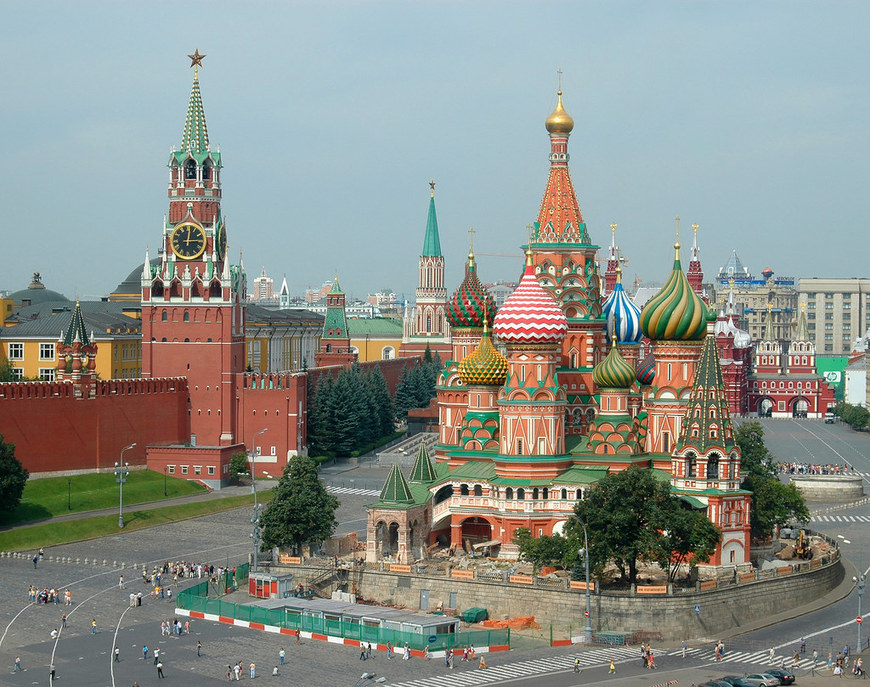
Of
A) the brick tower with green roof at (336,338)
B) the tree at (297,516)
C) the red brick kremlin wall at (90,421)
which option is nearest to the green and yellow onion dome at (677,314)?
the tree at (297,516)

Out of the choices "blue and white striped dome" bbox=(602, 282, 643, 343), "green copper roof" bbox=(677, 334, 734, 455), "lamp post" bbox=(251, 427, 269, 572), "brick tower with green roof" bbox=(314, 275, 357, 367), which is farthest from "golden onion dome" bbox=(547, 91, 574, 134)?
"brick tower with green roof" bbox=(314, 275, 357, 367)

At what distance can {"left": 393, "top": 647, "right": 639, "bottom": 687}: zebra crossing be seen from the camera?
54.6 m

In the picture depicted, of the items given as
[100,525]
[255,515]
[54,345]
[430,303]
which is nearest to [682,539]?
[255,515]

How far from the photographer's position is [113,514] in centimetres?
8544

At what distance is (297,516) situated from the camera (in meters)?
72.2

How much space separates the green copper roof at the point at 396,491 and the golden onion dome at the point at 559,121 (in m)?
21.4

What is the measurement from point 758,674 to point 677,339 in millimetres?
23799

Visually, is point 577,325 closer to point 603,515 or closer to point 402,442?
point 603,515

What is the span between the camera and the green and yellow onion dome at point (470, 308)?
8844cm

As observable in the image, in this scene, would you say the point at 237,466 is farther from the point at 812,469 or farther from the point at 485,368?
the point at 812,469

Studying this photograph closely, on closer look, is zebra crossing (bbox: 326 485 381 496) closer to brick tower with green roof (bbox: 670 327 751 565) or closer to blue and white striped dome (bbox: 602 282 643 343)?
blue and white striped dome (bbox: 602 282 643 343)

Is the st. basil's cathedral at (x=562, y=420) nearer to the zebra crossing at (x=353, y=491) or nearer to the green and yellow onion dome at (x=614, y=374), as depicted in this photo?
the green and yellow onion dome at (x=614, y=374)

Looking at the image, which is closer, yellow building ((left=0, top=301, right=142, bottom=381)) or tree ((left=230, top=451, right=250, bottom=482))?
tree ((left=230, top=451, right=250, bottom=482))

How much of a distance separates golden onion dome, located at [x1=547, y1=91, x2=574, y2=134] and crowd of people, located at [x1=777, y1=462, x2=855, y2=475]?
130ft
